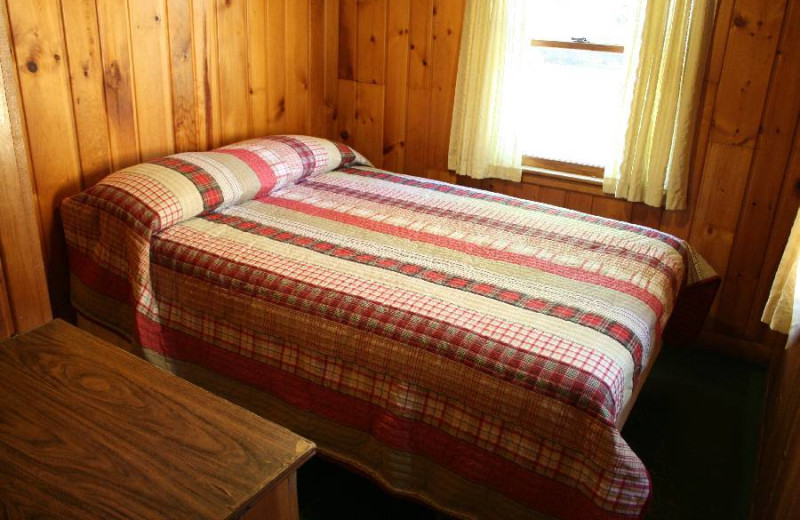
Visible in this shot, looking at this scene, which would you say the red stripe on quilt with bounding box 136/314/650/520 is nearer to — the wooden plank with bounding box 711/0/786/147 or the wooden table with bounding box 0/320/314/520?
the wooden table with bounding box 0/320/314/520

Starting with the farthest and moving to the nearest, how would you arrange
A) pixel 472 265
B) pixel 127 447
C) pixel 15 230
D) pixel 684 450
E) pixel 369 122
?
1. pixel 369 122
2. pixel 684 450
3. pixel 472 265
4. pixel 15 230
5. pixel 127 447

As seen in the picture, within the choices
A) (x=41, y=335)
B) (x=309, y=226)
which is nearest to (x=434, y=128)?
(x=309, y=226)

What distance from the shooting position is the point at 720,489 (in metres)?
2.02

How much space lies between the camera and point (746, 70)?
2445 millimetres

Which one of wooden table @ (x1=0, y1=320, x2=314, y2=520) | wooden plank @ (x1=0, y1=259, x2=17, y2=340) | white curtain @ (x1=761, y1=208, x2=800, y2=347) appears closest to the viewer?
wooden table @ (x1=0, y1=320, x2=314, y2=520)

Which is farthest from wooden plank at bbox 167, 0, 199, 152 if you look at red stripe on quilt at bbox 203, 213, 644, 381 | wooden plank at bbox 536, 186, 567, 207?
wooden plank at bbox 536, 186, 567, 207

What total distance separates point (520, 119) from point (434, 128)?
0.48 meters

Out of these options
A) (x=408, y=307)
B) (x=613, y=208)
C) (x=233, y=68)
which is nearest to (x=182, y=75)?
(x=233, y=68)

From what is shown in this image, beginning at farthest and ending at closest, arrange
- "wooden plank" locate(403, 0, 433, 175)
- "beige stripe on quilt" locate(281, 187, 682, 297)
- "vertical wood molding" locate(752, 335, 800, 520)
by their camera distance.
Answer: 1. "wooden plank" locate(403, 0, 433, 175)
2. "beige stripe on quilt" locate(281, 187, 682, 297)
3. "vertical wood molding" locate(752, 335, 800, 520)

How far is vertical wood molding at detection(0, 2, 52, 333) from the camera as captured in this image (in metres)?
1.48

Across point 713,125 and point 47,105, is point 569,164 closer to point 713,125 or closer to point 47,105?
point 713,125

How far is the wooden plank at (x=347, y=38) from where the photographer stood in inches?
126

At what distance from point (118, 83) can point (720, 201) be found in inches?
92.2

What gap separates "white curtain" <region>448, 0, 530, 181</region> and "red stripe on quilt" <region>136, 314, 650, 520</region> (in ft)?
5.06
